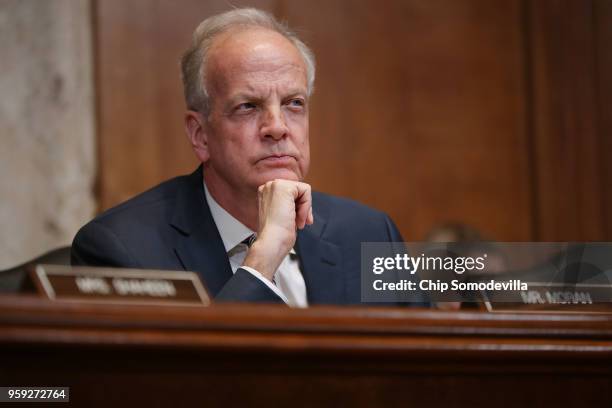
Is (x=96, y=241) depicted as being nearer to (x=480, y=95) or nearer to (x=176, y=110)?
(x=176, y=110)

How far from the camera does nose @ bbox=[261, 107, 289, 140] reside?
7.08ft

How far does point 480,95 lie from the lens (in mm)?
4137

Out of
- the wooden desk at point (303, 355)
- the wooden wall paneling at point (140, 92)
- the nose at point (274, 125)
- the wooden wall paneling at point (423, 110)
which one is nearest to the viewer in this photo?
the wooden desk at point (303, 355)

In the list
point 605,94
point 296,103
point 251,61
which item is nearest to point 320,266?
point 296,103

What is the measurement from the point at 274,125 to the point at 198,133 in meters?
0.28

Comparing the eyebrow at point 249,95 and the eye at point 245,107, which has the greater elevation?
the eyebrow at point 249,95

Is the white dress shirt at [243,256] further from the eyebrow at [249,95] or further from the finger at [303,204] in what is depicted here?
the eyebrow at [249,95]

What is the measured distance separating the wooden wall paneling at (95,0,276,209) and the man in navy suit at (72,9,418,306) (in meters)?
1.28

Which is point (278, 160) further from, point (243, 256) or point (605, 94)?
point (605, 94)

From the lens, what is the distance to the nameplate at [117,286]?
1072 millimetres

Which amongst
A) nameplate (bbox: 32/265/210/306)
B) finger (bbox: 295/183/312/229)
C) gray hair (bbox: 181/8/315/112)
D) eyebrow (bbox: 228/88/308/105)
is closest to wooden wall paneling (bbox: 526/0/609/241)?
gray hair (bbox: 181/8/315/112)

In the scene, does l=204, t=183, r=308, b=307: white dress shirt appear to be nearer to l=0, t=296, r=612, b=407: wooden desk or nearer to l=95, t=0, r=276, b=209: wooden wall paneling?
l=0, t=296, r=612, b=407: wooden desk

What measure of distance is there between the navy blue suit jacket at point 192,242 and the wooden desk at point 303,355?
0.91 m

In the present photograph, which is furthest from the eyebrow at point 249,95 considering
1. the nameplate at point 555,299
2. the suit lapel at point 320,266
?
the nameplate at point 555,299
